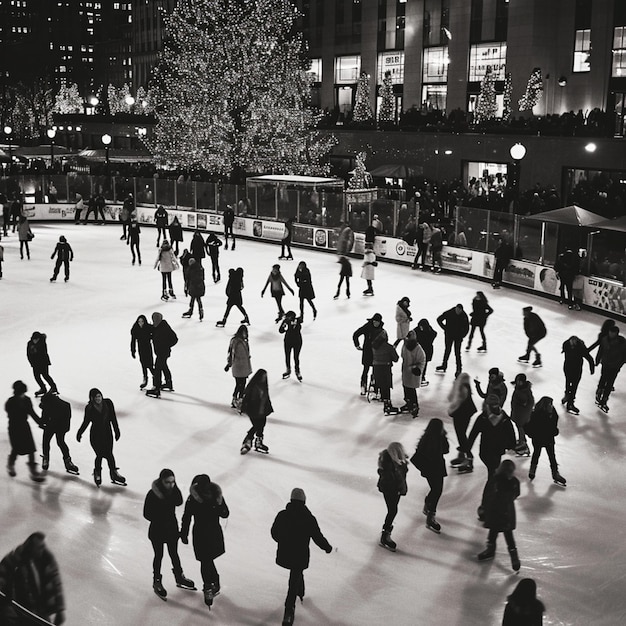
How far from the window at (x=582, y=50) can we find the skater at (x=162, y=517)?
37485 mm

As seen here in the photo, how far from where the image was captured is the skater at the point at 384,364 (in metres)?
11.9

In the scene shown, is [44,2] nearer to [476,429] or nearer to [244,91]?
[244,91]

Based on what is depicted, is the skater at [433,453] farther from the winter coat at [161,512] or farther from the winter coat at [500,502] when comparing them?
the winter coat at [161,512]

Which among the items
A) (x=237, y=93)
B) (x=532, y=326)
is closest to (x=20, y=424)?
(x=532, y=326)

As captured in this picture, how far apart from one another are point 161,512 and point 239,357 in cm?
452

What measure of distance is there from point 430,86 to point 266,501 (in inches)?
1649

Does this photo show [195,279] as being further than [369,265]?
No

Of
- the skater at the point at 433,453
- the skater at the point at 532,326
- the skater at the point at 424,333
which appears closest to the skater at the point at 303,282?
the skater at the point at 424,333

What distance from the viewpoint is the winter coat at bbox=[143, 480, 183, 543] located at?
732cm

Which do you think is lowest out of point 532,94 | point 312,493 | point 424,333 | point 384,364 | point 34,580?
point 312,493

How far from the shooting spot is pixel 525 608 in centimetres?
573

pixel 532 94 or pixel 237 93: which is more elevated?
pixel 237 93

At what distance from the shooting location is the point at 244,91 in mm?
40312

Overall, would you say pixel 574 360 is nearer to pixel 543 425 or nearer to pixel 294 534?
pixel 543 425
